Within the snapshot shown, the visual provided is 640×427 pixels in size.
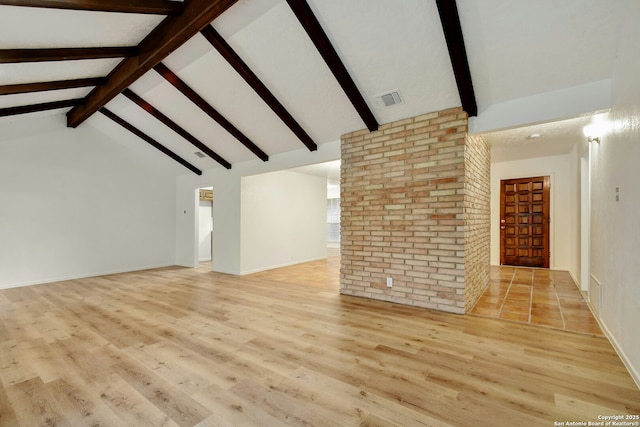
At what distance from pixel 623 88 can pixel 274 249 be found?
19.8ft

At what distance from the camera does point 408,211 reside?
3746 mm

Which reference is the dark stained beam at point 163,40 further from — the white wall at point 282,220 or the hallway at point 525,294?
the hallway at point 525,294

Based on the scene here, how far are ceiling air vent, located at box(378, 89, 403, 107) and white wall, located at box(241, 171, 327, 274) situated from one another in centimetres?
350

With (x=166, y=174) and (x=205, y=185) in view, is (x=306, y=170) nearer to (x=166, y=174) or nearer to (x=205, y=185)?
(x=205, y=185)

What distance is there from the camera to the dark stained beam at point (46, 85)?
351 cm

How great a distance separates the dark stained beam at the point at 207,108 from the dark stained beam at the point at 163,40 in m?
0.34

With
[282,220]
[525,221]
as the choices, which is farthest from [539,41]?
[282,220]

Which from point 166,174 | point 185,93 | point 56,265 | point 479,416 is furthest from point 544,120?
point 56,265

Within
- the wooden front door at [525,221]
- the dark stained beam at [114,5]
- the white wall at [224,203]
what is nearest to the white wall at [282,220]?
the white wall at [224,203]

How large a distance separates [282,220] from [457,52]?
5209mm

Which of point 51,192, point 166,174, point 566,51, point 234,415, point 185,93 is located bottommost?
point 234,415

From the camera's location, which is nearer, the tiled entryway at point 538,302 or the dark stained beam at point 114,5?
the dark stained beam at point 114,5

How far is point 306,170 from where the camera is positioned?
23.8 feet

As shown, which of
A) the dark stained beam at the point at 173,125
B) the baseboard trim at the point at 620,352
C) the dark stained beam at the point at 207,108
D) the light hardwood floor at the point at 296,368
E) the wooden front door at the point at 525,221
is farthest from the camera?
the wooden front door at the point at 525,221
